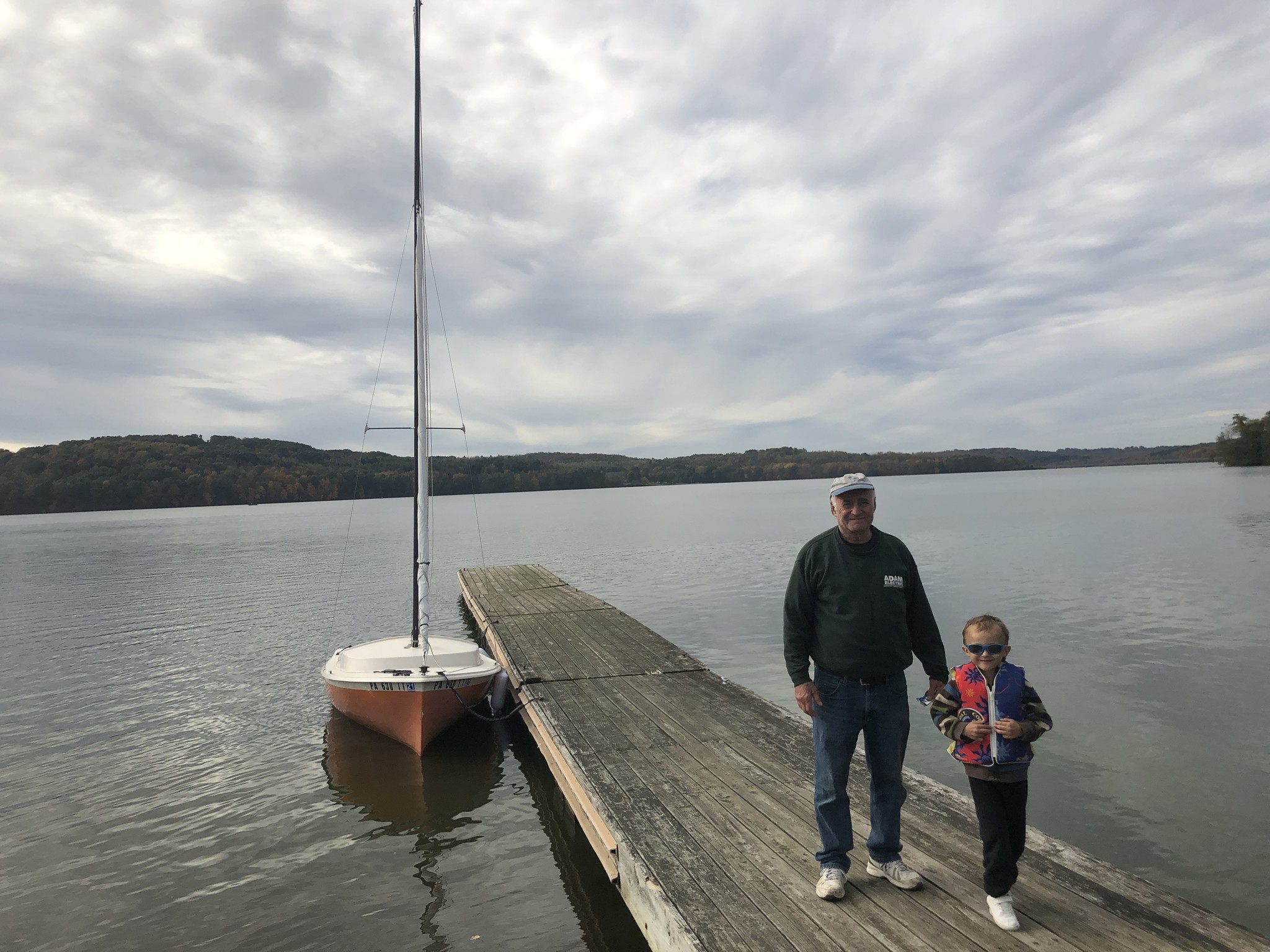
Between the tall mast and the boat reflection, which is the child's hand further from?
the tall mast

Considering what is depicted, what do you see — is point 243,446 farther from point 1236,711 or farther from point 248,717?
point 1236,711

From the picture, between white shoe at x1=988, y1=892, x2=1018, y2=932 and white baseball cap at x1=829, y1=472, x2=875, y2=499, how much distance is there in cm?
218

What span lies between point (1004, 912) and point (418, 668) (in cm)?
819

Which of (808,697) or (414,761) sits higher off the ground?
(808,697)

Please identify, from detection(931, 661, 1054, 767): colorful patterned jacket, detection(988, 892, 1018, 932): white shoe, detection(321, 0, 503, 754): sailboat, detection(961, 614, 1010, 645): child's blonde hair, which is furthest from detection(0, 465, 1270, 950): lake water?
detection(961, 614, 1010, 645): child's blonde hair

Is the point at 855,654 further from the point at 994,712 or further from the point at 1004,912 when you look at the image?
A: the point at 1004,912

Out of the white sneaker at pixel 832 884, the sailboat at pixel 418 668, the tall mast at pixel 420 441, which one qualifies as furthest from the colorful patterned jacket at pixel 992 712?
the tall mast at pixel 420 441

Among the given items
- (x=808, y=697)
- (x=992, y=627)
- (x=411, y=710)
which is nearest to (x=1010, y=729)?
(x=992, y=627)

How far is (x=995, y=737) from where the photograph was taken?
355 cm

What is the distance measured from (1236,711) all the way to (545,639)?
410 inches

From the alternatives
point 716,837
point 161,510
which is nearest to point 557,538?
→ point 716,837

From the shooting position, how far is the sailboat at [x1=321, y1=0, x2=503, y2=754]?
9742mm

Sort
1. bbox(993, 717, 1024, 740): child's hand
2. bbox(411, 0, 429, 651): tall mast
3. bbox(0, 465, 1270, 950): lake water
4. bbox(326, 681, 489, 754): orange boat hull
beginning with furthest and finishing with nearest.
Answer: bbox(411, 0, 429, 651): tall mast
bbox(326, 681, 489, 754): orange boat hull
bbox(0, 465, 1270, 950): lake water
bbox(993, 717, 1024, 740): child's hand

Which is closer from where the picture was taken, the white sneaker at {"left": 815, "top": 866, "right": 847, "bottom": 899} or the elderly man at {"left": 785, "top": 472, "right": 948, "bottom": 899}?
the elderly man at {"left": 785, "top": 472, "right": 948, "bottom": 899}
